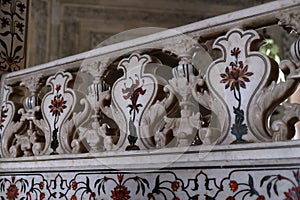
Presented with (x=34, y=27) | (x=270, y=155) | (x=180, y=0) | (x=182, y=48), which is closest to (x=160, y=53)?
(x=182, y=48)

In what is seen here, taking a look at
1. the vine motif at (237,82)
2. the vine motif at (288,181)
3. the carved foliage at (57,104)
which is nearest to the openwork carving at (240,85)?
the vine motif at (237,82)

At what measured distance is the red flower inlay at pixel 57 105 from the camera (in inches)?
69.9

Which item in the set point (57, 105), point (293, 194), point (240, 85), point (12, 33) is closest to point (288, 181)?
point (293, 194)

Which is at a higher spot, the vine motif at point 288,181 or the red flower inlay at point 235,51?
the red flower inlay at point 235,51

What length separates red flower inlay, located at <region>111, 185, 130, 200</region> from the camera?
1.50 m

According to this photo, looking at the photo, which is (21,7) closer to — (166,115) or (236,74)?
(166,115)

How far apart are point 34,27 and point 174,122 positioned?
3437 mm

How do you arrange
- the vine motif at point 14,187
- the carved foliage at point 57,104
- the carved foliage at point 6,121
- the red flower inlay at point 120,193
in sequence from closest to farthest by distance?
1. the red flower inlay at point 120,193
2. the carved foliage at point 57,104
3. the vine motif at point 14,187
4. the carved foliage at point 6,121

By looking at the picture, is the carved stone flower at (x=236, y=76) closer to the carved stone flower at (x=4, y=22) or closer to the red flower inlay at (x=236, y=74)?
the red flower inlay at (x=236, y=74)

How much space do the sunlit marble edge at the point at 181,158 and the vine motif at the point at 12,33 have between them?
0.58m

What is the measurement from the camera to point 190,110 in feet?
4.60

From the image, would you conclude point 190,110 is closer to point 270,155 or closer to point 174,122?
point 174,122

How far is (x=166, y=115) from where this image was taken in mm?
1454

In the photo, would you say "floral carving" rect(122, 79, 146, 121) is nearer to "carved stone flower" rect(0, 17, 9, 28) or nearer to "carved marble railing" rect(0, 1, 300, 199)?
"carved marble railing" rect(0, 1, 300, 199)
